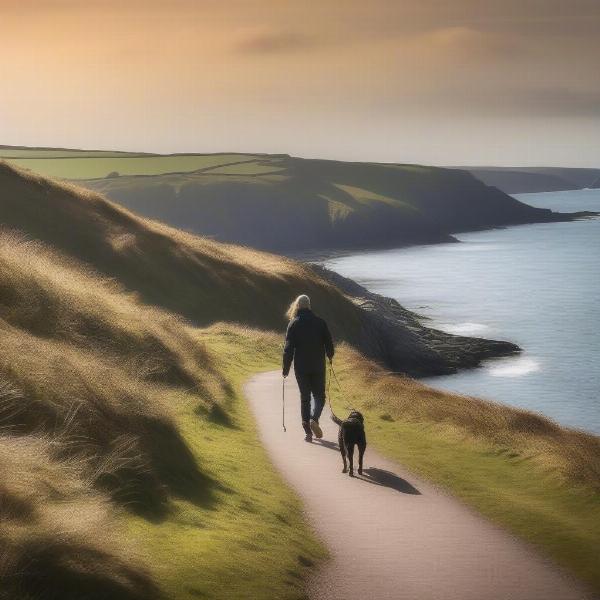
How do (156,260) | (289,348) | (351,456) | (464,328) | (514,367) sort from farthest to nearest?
(464,328)
(514,367)
(156,260)
(289,348)
(351,456)

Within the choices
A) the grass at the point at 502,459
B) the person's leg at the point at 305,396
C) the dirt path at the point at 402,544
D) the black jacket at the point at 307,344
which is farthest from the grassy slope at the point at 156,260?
the dirt path at the point at 402,544

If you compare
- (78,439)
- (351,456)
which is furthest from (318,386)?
(78,439)

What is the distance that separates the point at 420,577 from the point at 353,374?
1919 centimetres

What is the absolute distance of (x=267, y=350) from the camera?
36.8 meters

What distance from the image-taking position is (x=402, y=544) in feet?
40.1

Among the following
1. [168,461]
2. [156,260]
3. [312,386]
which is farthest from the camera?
[156,260]

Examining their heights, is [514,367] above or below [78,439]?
below

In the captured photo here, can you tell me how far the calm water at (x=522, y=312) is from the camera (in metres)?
62.5

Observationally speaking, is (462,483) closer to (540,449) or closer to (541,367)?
(540,449)

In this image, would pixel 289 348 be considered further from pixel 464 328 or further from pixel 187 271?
pixel 464 328

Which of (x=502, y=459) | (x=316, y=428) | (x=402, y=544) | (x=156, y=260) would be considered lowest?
(x=502, y=459)

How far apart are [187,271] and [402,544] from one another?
1793 inches

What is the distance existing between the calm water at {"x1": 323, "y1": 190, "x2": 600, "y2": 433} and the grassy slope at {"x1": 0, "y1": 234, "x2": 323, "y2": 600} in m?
38.2

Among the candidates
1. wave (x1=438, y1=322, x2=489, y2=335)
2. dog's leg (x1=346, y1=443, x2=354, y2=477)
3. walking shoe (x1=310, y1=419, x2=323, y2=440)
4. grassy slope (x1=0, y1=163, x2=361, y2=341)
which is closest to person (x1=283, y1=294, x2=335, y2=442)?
walking shoe (x1=310, y1=419, x2=323, y2=440)
